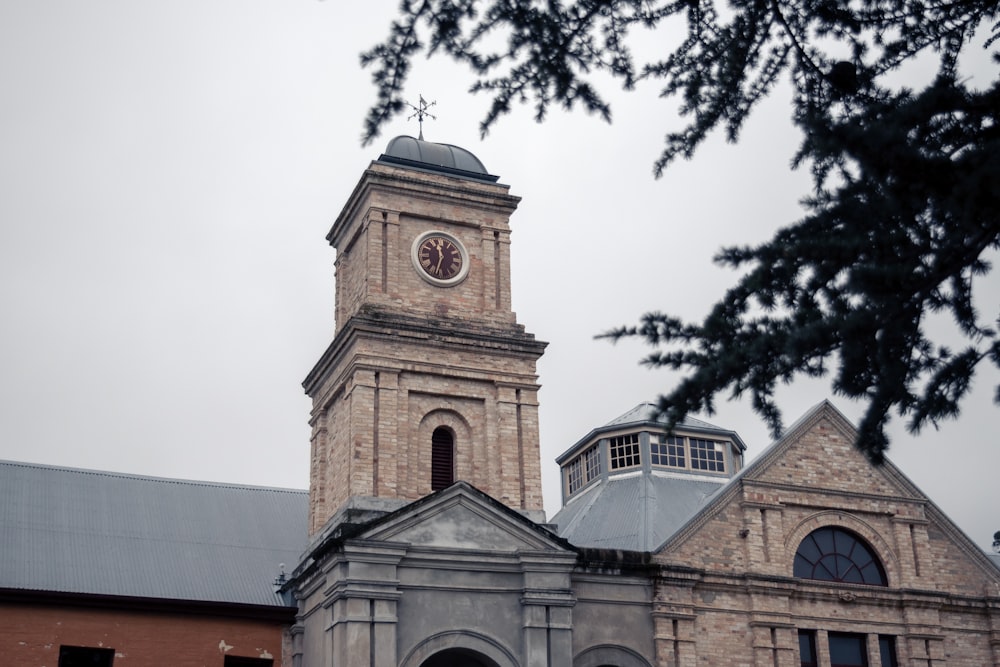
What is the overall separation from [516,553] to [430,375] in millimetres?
4818

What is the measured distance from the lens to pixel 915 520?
28391 millimetres

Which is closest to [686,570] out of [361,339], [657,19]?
[361,339]

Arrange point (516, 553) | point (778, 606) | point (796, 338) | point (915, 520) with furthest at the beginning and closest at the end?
point (915, 520)
point (778, 606)
point (516, 553)
point (796, 338)

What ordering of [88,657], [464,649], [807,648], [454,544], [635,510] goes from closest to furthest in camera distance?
[464,649], [454,544], [88,657], [807,648], [635,510]

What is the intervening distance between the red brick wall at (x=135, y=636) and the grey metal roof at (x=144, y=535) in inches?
19.4

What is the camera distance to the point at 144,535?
29.1 m

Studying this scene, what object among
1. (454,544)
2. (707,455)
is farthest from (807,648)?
(454,544)

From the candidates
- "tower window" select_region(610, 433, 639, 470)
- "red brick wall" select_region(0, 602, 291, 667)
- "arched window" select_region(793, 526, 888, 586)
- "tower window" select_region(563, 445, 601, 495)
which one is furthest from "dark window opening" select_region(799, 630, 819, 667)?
"red brick wall" select_region(0, 602, 291, 667)

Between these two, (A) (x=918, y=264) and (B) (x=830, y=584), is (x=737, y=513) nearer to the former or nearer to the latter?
(B) (x=830, y=584)

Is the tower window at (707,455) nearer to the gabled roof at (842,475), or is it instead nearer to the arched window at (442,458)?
the gabled roof at (842,475)

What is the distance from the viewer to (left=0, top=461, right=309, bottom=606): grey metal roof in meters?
27.0

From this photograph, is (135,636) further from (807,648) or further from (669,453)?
(807,648)

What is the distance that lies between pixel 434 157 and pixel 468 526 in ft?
32.8

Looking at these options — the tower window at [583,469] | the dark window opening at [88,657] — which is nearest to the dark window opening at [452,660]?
the dark window opening at [88,657]
